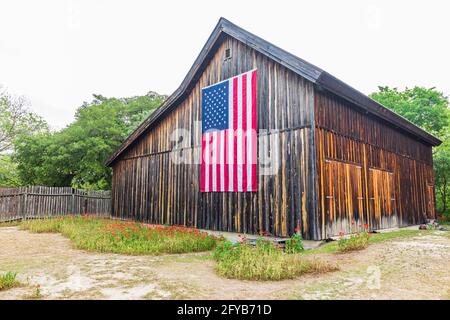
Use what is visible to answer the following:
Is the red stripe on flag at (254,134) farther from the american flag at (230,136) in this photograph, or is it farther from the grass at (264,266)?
the grass at (264,266)

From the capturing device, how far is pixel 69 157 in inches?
832

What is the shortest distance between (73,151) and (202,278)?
1935 centimetres

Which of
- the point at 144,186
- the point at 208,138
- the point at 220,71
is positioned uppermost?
the point at 220,71

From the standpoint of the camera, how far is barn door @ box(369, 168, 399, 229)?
1255cm

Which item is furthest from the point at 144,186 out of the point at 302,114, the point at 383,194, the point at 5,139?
the point at 5,139

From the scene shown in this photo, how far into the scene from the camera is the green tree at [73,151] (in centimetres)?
2142

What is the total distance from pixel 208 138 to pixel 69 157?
12843 millimetres

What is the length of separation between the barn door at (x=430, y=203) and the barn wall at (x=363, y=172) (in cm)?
39

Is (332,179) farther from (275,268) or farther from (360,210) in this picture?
(275,268)

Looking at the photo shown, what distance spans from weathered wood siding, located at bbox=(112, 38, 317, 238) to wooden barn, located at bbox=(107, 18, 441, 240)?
0.12 ft

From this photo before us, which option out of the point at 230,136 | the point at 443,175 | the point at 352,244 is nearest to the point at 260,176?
the point at 230,136

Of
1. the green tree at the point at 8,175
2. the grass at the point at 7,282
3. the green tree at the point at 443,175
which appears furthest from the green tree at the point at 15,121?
the green tree at the point at 443,175

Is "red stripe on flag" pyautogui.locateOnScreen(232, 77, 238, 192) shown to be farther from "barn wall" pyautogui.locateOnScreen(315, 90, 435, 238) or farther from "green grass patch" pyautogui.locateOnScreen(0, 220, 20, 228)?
"green grass patch" pyautogui.locateOnScreen(0, 220, 20, 228)

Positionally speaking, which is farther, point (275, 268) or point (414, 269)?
point (414, 269)
